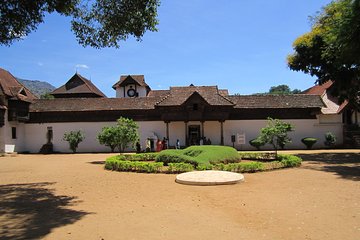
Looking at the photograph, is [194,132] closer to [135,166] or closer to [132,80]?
[135,166]

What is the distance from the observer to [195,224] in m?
6.97

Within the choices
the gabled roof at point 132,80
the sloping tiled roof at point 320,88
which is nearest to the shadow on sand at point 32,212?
the sloping tiled roof at point 320,88

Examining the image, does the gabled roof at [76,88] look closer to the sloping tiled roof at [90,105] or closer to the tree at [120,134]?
the sloping tiled roof at [90,105]

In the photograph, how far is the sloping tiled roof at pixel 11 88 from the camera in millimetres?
30953

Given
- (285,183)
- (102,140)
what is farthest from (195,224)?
(102,140)

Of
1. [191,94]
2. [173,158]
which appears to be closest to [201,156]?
[173,158]

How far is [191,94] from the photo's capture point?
32.3 m

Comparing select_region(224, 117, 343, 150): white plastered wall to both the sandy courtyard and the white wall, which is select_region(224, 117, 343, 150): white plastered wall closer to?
the white wall

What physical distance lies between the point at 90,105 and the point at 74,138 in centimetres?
414

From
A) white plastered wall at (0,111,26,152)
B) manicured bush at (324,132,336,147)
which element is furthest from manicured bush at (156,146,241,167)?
white plastered wall at (0,111,26,152)

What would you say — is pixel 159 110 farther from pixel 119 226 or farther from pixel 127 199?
pixel 119 226

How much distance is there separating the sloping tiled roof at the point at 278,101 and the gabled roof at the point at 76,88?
833 inches

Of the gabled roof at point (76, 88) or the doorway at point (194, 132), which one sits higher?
the gabled roof at point (76, 88)

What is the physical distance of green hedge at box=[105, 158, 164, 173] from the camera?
15698mm
